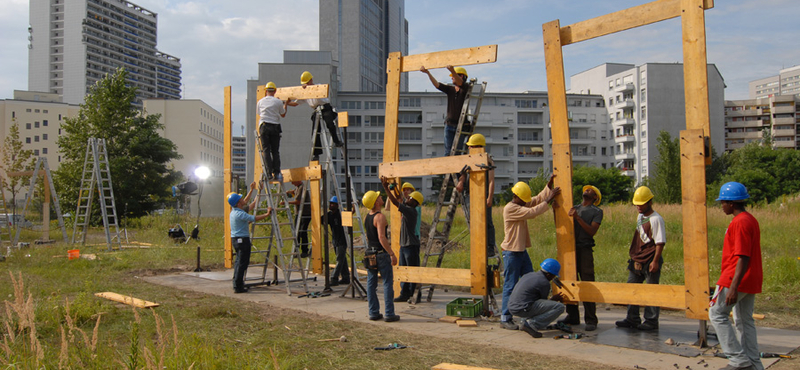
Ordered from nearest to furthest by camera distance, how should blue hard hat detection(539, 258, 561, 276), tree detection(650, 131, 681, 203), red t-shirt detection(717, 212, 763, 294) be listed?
1. red t-shirt detection(717, 212, 763, 294)
2. blue hard hat detection(539, 258, 561, 276)
3. tree detection(650, 131, 681, 203)

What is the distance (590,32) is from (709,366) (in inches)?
157

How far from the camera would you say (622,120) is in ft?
263

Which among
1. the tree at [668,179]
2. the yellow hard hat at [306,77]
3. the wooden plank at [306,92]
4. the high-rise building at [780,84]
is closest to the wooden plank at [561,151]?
the wooden plank at [306,92]

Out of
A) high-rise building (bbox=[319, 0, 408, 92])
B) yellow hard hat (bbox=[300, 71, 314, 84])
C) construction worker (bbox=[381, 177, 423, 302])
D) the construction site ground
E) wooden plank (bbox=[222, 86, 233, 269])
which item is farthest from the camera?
high-rise building (bbox=[319, 0, 408, 92])

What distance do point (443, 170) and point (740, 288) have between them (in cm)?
398

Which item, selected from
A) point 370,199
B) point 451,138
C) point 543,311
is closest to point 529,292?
point 543,311

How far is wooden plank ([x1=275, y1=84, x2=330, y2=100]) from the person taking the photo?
1067cm

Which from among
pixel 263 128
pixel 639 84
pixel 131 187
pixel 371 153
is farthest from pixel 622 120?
pixel 263 128

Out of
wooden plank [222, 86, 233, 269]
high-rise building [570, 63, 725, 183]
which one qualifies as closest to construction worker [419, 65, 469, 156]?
wooden plank [222, 86, 233, 269]

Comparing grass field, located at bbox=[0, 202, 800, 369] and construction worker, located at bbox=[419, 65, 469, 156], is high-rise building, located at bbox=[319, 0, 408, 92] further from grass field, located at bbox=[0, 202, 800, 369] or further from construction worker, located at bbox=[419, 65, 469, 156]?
construction worker, located at bbox=[419, 65, 469, 156]

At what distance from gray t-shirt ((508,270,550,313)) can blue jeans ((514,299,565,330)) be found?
5cm

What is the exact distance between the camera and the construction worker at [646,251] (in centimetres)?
689

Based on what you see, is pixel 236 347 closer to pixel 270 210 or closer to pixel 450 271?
pixel 450 271

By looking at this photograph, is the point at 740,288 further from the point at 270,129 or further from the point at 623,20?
the point at 270,129
